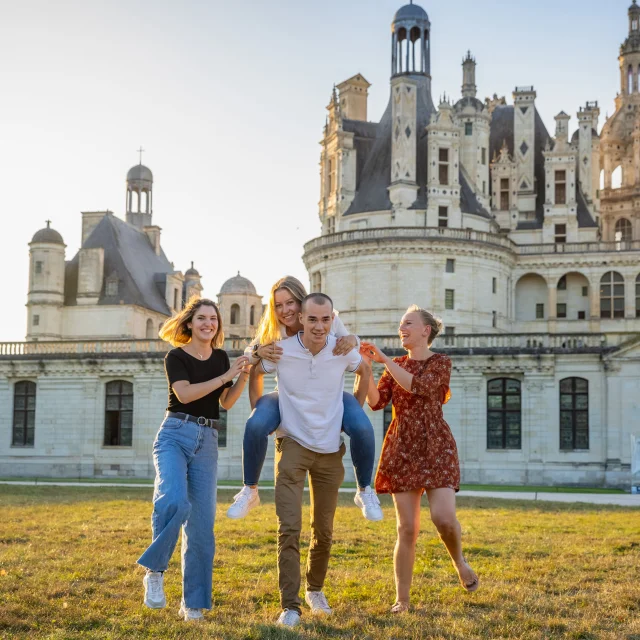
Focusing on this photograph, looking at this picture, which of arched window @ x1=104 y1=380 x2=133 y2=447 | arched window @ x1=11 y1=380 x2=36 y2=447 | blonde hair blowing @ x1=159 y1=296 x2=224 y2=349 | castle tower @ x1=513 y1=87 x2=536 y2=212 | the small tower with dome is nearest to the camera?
blonde hair blowing @ x1=159 y1=296 x2=224 y2=349

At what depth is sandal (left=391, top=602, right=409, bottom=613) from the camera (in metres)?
7.48

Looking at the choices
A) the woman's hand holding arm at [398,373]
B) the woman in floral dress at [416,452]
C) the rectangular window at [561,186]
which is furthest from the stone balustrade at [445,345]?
the woman's hand holding arm at [398,373]

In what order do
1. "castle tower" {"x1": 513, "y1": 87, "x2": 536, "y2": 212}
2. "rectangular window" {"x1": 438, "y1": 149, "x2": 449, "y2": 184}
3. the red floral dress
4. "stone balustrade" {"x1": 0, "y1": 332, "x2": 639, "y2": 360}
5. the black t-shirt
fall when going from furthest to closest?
"castle tower" {"x1": 513, "y1": 87, "x2": 536, "y2": 212} → "rectangular window" {"x1": 438, "y1": 149, "x2": 449, "y2": 184} → "stone balustrade" {"x1": 0, "y1": 332, "x2": 639, "y2": 360} → the red floral dress → the black t-shirt

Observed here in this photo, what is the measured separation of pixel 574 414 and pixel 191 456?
30.0 m

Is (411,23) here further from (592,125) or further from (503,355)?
(503,355)

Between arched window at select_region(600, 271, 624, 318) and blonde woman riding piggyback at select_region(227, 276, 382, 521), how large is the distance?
52.3 m

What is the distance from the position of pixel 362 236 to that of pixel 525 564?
43223mm

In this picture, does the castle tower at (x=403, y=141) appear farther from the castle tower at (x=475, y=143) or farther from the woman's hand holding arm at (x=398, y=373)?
the woman's hand holding arm at (x=398, y=373)

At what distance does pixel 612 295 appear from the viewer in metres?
57.5

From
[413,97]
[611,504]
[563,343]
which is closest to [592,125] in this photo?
[413,97]

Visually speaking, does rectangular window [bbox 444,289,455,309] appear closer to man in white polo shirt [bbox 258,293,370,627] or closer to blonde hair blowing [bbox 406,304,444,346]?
blonde hair blowing [bbox 406,304,444,346]

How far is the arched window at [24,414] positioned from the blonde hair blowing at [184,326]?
1349 inches

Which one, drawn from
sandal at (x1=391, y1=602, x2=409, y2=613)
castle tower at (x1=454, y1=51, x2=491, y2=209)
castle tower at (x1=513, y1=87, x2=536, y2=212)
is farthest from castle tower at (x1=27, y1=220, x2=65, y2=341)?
sandal at (x1=391, y1=602, x2=409, y2=613)

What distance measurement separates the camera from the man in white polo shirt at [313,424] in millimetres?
7449
